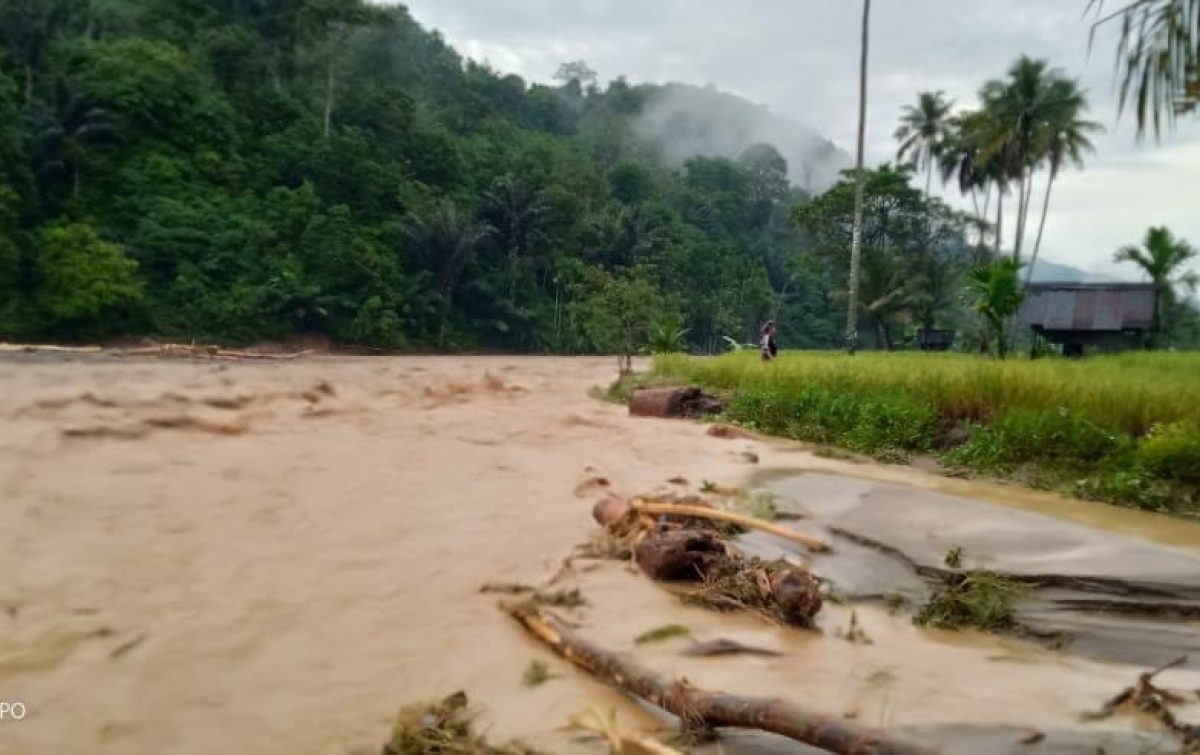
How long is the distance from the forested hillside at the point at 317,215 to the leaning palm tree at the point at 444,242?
4.5 inches

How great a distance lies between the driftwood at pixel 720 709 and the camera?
2.29 meters

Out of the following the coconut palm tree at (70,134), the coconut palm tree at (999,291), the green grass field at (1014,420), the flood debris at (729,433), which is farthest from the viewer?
the coconut palm tree at (70,134)

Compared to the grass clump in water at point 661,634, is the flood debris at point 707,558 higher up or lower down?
higher up

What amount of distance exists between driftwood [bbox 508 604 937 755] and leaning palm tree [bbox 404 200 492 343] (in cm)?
3420

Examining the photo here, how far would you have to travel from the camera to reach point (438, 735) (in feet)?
8.69

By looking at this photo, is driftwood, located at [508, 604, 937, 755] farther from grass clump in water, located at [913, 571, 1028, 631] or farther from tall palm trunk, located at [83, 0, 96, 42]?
tall palm trunk, located at [83, 0, 96, 42]

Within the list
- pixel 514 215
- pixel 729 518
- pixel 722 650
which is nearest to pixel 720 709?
pixel 722 650

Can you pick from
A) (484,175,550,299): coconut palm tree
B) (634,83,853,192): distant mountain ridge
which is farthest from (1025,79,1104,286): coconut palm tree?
(634,83,853,192): distant mountain ridge

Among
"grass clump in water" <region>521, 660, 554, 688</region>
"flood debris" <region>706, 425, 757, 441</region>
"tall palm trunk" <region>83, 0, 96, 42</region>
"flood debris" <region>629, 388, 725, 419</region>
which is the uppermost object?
"tall palm trunk" <region>83, 0, 96, 42</region>

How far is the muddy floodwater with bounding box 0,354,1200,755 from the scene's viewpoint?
290 cm

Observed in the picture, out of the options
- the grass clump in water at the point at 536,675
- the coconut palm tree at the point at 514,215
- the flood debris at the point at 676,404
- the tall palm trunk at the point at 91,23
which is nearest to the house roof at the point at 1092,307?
the flood debris at the point at 676,404

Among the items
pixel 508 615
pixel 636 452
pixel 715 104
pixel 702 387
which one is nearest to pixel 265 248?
pixel 702 387

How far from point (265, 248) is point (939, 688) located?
3395cm

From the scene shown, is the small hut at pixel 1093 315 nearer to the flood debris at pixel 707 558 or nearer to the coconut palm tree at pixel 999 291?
the coconut palm tree at pixel 999 291
